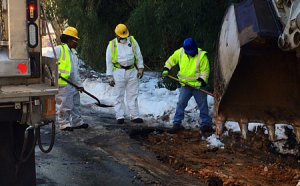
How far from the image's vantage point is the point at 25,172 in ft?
11.6

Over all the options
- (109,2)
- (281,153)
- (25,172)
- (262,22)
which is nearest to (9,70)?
(25,172)

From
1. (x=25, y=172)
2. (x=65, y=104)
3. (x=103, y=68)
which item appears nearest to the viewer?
(x=25, y=172)

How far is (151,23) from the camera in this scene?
10.8 meters

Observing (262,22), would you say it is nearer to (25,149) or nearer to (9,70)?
(9,70)

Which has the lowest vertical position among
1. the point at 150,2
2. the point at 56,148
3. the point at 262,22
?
the point at 56,148

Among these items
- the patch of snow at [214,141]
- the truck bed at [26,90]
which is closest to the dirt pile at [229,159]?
the patch of snow at [214,141]

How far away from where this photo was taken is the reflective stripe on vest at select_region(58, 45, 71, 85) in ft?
22.5

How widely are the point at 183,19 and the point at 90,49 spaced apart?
630 centimetres

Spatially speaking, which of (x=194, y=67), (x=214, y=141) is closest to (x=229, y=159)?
(x=214, y=141)

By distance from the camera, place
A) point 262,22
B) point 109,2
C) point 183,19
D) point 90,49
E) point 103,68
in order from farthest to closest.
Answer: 1. point 103,68
2. point 90,49
3. point 109,2
4. point 183,19
5. point 262,22

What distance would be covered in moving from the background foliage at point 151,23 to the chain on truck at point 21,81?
16.4 feet

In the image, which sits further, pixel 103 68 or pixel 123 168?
pixel 103 68

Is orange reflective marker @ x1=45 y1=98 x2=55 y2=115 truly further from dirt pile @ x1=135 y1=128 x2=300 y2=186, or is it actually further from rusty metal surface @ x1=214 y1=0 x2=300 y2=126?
dirt pile @ x1=135 y1=128 x2=300 y2=186

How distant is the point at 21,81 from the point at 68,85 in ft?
12.9
